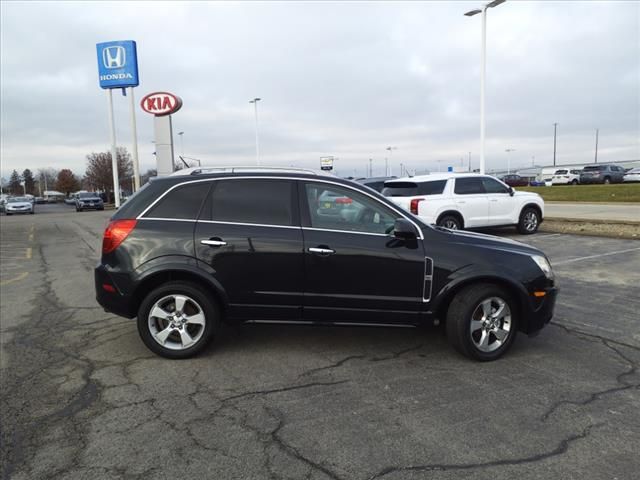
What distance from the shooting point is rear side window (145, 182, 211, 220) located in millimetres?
4637

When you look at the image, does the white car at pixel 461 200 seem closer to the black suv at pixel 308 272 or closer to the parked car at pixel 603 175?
the black suv at pixel 308 272

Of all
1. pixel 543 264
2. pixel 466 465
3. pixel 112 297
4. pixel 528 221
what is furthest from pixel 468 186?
pixel 466 465

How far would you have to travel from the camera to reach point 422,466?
2.89 m

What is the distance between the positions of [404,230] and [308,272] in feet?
3.06

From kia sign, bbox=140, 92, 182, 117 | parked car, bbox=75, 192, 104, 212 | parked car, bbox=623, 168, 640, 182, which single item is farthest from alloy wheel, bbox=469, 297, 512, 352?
parked car, bbox=623, 168, 640, 182

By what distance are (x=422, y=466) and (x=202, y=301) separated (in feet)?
7.98

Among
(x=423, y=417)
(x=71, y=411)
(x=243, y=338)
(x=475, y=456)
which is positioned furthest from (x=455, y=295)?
(x=71, y=411)

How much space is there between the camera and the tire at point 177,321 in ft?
14.8

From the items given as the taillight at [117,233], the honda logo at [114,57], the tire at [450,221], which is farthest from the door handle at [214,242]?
the honda logo at [114,57]

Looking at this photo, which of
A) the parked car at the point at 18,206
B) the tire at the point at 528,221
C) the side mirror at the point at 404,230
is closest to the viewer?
the side mirror at the point at 404,230

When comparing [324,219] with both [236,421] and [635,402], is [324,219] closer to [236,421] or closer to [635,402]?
[236,421]

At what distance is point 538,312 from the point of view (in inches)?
180

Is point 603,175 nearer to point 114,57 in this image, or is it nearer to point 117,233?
point 114,57

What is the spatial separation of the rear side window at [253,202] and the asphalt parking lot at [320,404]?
1.30 meters
